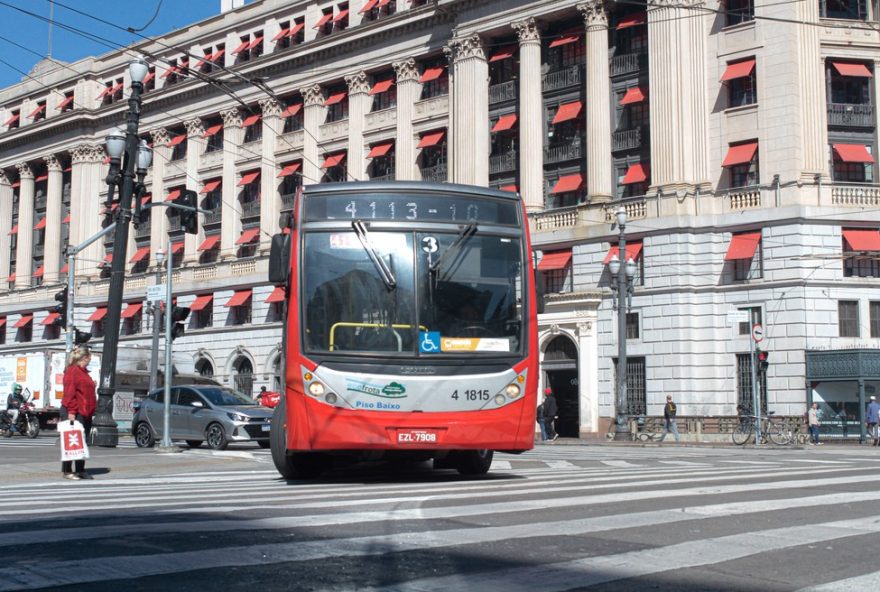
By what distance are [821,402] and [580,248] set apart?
11.2m

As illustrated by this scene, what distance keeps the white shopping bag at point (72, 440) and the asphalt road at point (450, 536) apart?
4.23ft

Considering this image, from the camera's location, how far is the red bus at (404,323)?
12.0 meters

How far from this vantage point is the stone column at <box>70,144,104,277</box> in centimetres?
6469

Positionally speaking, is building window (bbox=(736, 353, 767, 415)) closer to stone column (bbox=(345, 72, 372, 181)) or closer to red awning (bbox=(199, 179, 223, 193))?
stone column (bbox=(345, 72, 372, 181))

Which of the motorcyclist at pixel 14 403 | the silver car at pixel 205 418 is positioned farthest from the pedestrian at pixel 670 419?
the motorcyclist at pixel 14 403

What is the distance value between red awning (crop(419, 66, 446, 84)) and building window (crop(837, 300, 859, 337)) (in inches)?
834

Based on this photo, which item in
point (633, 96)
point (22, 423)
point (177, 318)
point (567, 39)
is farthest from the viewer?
point (567, 39)

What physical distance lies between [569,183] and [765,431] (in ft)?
45.9

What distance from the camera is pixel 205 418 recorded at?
82.6ft

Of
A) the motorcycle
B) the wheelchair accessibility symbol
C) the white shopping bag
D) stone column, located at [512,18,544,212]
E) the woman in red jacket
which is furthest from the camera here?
stone column, located at [512,18,544,212]

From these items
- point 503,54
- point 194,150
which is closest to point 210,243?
point 194,150

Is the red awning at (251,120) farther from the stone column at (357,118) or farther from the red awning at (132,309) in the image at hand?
the red awning at (132,309)

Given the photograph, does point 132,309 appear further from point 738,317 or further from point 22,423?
point 738,317

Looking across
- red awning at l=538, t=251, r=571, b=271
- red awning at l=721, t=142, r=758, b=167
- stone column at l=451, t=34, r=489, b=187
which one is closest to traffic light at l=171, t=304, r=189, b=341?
red awning at l=538, t=251, r=571, b=271
